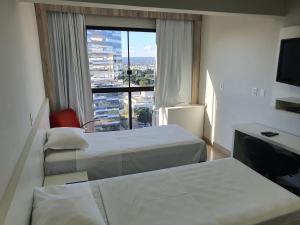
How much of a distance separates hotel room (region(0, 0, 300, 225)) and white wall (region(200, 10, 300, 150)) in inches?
0.7

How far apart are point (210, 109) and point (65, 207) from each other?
3.43m

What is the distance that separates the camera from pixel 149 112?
4609 millimetres

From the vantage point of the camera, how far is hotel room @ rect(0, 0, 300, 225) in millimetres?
1513

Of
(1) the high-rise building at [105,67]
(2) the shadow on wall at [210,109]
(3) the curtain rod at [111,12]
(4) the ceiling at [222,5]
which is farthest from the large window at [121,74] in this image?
(4) the ceiling at [222,5]

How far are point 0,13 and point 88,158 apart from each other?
155 centimetres

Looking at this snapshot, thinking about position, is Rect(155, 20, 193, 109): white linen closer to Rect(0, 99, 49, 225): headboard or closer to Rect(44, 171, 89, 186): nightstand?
Rect(44, 171, 89, 186): nightstand

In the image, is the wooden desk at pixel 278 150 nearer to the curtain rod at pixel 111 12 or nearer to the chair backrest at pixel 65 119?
the curtain rod at pixel 111 12

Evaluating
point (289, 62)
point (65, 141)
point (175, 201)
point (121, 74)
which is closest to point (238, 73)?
point (289, 62)

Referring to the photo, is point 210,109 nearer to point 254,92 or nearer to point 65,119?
point 254,92

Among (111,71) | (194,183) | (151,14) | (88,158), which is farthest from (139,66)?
(194,183)

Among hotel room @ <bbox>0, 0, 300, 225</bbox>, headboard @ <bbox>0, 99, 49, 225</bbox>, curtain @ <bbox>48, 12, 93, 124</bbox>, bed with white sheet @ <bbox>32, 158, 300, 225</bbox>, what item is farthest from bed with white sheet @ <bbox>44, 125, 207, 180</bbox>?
curtain @ <bbox>48, 12, 93, 124</bbox>

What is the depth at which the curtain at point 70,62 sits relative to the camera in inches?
139

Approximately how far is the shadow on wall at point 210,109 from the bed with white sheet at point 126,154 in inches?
53.2

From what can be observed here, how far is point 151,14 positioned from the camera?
3.90 meters
